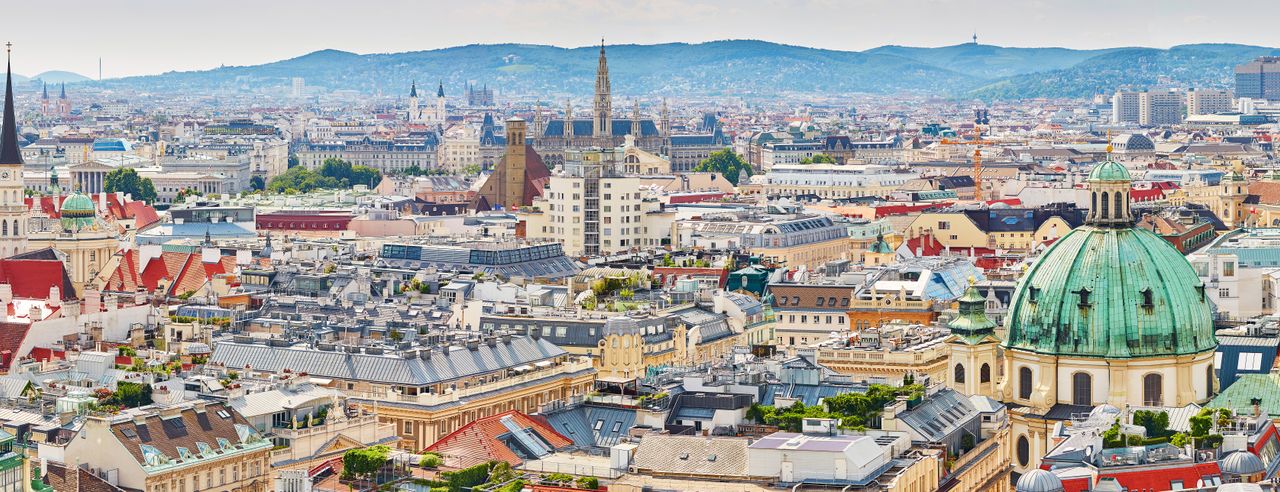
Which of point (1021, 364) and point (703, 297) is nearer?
point (1021, 364)

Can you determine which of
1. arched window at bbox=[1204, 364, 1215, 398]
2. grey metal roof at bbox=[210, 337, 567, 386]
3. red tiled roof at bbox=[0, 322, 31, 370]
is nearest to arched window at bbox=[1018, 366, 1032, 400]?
arched window at bbox=[1204, 364, 1215, 398]

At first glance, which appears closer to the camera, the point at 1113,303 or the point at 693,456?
the point at 693,456

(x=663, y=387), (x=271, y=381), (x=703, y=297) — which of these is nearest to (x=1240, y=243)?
(x=703, y=297)

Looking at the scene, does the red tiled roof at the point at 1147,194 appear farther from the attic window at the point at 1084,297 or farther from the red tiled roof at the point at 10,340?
the red tiled roof at the point at 10,340

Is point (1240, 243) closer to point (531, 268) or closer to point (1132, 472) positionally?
point (531, 268)

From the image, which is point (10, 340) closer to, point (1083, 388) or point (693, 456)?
point (693, 456)

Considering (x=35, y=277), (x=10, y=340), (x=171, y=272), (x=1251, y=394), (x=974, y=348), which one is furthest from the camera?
(x=171, y=272)

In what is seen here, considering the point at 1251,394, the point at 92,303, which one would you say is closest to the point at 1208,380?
the point at 1251,394
